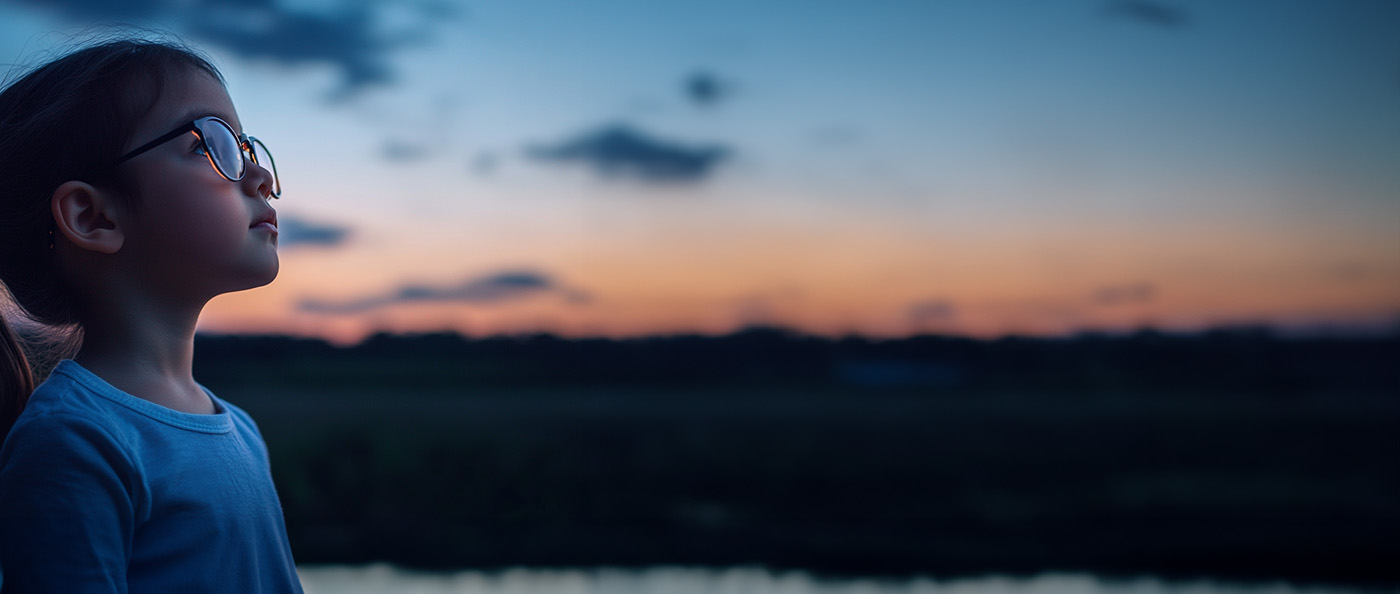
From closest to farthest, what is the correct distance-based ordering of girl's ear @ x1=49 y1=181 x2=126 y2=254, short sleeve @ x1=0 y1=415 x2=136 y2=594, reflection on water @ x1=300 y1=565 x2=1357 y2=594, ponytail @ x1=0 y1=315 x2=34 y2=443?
short sleeve @ x1=0 y1=415 x2=136 y2=594 < girl's ear @ x1=49 y1=181 x2=126 y2=254 < ponytail @ x1=0 y1=315 x2=34 y2=443 < reflection on water @ x1=300 y1=565 x2=1357 y2=594

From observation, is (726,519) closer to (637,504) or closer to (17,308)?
(637,504)

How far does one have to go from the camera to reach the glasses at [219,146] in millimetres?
1081

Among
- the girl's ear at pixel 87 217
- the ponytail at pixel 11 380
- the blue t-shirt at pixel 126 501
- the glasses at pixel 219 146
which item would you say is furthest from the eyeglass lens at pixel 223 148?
the ponytail at pixel 11 380

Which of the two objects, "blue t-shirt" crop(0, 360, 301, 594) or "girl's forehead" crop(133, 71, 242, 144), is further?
"girl's forehead" crop(133, 71, 242, 144)

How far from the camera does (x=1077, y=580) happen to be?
23.0 ft

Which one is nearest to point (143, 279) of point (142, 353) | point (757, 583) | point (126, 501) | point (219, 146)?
point (142, 353)

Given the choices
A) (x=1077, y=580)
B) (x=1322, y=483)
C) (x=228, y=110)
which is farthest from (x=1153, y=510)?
(x=228, y=110)

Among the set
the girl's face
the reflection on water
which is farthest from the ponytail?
the reflection on water

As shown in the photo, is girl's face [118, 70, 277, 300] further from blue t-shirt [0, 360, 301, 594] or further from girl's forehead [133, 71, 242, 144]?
blue t-shirt [0, 360, 301, 594]

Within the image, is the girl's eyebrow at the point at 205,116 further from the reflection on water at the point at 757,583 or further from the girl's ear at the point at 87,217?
the reflection on water at the point at 757,583

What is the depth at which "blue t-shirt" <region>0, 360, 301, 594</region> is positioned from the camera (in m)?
0.87

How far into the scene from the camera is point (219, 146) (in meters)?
1.12

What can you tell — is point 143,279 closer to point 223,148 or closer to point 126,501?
point 223,148

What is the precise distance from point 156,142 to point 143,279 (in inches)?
7.0
